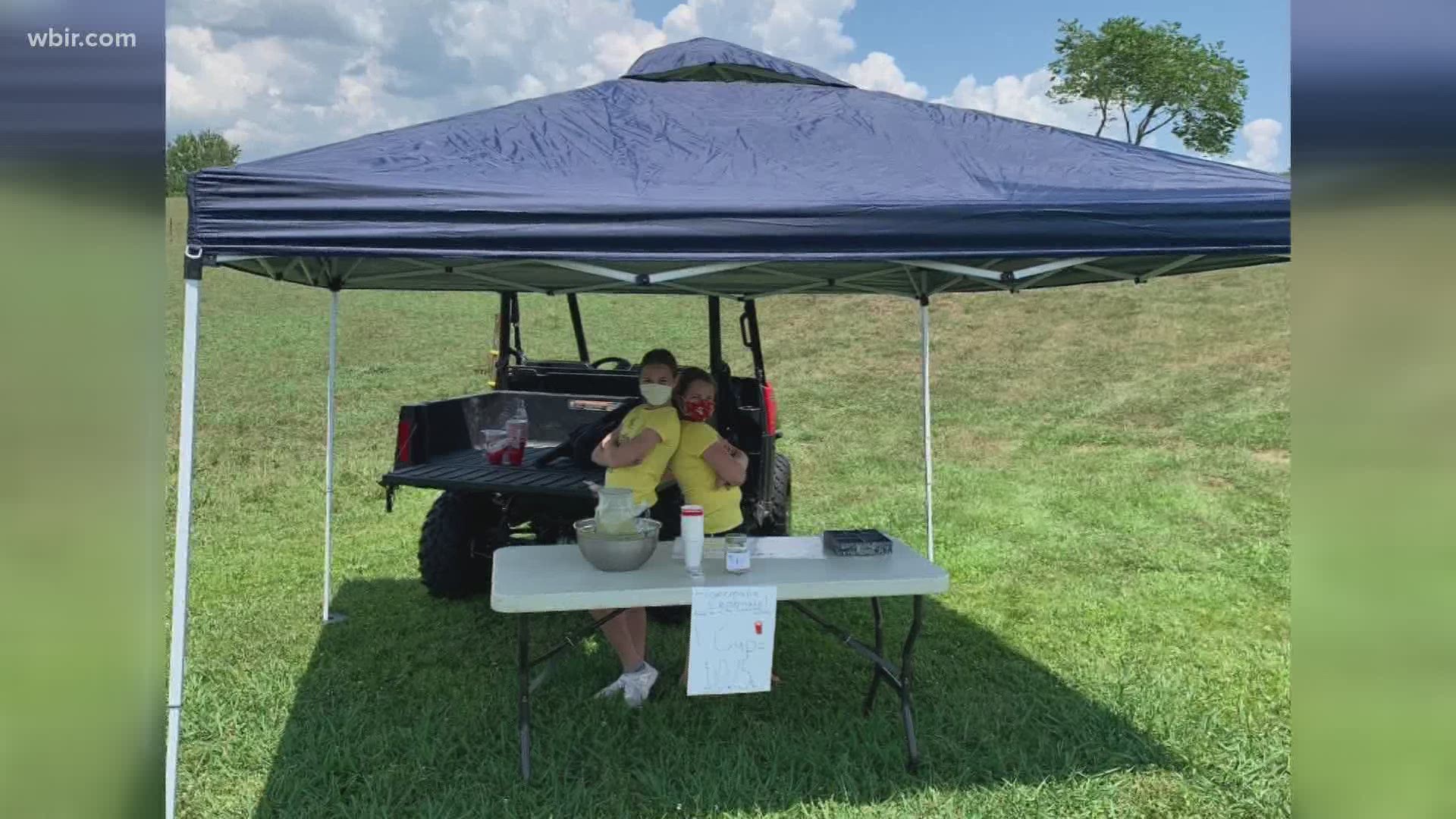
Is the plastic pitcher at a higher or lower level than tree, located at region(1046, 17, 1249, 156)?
lower

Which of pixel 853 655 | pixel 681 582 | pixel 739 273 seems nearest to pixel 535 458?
pixel 739 273

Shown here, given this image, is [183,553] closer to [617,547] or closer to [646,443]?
[617,547]

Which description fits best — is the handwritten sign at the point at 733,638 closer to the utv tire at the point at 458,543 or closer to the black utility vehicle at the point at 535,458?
the black utility vehicle at the point at 535,458

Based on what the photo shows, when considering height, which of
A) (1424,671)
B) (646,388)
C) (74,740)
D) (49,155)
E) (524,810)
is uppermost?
(49,155)

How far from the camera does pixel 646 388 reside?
12.1 feet

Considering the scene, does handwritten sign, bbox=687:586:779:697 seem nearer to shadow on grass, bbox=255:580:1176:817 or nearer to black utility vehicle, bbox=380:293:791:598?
shadow on grass, bbox=255:580:1176:817

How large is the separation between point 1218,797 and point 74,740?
3608 millimetres

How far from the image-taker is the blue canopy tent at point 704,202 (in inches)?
107

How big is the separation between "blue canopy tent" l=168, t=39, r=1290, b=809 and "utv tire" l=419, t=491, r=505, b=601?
6.18ft

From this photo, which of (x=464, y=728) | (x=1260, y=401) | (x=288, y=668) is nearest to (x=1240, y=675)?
(x=464, y=728)

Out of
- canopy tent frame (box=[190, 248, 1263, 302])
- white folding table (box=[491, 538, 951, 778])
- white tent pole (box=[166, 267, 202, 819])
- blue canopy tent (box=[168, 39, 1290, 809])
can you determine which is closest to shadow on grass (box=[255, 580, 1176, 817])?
white folding table (box=[491, 538, 951, 778])

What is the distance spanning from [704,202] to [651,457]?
1.22 meters

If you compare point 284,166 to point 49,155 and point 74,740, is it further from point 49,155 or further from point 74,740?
point 74,740

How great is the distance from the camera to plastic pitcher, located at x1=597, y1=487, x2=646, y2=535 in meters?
3.26
